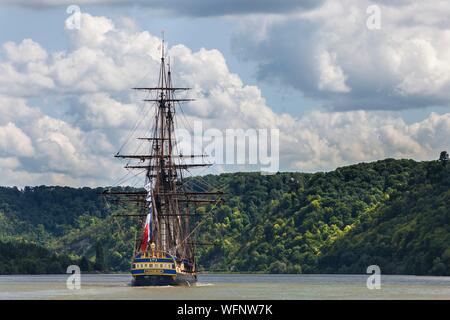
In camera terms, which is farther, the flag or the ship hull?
the flag

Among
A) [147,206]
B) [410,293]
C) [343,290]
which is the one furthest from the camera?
[147,206]

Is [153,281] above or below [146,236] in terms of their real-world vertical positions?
below

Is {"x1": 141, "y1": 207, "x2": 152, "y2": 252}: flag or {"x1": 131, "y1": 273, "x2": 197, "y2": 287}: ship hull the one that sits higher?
{"x1": 141, "y1": 207, "x2": 152, "y2": 252}: flag

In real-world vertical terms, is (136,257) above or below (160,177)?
below

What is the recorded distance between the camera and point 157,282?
173125 millimetres

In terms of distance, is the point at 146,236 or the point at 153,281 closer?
the point at 153,281

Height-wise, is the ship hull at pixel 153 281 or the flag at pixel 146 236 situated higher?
the flag at pixel 146 236

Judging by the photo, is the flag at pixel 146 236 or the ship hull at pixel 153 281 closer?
the ship hull at pixel 153 281

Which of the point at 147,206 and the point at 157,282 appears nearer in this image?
the point at 157,282
